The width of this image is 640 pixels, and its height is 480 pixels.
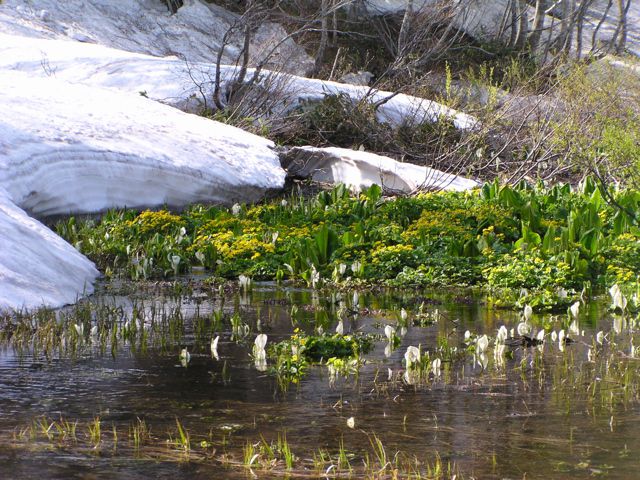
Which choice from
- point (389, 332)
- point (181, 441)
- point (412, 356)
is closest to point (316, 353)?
point (389, 332)

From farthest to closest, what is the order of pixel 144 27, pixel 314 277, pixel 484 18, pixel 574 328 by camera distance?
pixel 484 18
pixel 144 27
pixel 314 277
pixel 574 328

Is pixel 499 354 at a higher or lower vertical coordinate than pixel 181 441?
higher

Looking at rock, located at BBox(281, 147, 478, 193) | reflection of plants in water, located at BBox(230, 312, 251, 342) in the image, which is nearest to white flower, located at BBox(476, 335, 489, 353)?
reflection of plants in water, located at BBox(230, 312, 251, 342)

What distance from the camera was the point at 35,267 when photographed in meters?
7.50

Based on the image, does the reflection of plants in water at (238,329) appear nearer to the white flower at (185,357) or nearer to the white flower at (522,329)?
the white flower at (185,357)

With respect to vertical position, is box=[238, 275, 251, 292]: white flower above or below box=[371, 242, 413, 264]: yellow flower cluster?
below

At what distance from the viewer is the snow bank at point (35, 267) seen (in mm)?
7004

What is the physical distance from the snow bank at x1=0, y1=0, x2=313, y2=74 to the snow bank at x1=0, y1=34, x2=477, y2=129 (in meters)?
3.49

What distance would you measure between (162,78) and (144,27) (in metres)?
8.65

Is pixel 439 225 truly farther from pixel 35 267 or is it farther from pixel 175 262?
pixel 35 267

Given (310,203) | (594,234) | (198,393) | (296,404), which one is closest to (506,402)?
(296,404)

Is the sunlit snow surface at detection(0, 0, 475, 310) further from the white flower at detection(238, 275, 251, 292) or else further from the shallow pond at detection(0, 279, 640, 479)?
the white flower at detection(238, 275, 251, 292)

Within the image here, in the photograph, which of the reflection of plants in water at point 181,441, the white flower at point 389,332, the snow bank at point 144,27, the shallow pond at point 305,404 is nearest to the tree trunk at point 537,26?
the snow bank at point 144,27

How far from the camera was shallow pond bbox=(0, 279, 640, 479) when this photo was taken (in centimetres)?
371
